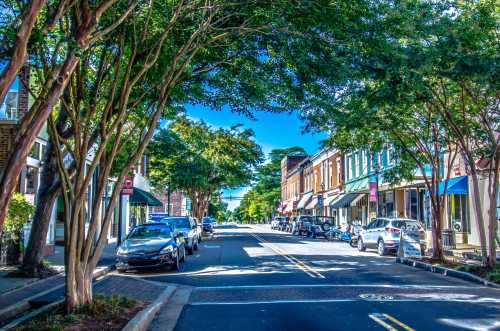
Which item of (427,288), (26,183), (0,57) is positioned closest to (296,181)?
(26,183)

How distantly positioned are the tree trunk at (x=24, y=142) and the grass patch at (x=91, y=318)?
7.12ft

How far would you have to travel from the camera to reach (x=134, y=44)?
9453mm

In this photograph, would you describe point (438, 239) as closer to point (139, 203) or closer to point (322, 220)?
point (139, 203)

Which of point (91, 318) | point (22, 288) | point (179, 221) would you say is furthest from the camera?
point (179, 221)

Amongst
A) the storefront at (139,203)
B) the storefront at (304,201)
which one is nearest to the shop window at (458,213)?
the storefront at (139,203)

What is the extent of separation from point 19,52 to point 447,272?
13912 mm

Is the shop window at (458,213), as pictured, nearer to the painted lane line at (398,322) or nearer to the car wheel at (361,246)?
the car wheel at (361,246)

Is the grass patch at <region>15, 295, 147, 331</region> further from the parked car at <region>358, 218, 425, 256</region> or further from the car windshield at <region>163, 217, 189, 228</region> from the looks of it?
the car windshield at <region>163, 217, 189, 228</region>

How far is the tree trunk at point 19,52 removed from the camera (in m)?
5.34

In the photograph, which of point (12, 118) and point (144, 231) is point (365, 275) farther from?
point (12, 118)

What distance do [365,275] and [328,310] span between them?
583cm

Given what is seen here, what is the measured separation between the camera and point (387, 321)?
27.5 ft

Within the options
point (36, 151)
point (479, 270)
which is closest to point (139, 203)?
point (36, 151)

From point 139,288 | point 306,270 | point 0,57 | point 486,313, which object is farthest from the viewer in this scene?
point 306,270
